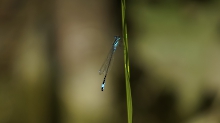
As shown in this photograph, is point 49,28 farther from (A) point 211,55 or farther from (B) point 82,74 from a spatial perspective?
(A) point 211,55

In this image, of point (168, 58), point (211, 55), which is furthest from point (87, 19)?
point (211, 55)

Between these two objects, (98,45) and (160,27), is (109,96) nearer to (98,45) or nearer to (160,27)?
(98,45)

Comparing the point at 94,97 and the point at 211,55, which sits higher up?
the point at 211,55

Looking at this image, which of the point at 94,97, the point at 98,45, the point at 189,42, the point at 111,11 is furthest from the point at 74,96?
the point at 189,42

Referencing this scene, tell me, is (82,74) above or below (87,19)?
below

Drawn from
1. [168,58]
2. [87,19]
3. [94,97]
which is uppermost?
[87,19]

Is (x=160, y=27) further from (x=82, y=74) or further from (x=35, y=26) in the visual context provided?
(x=35, y=26)
